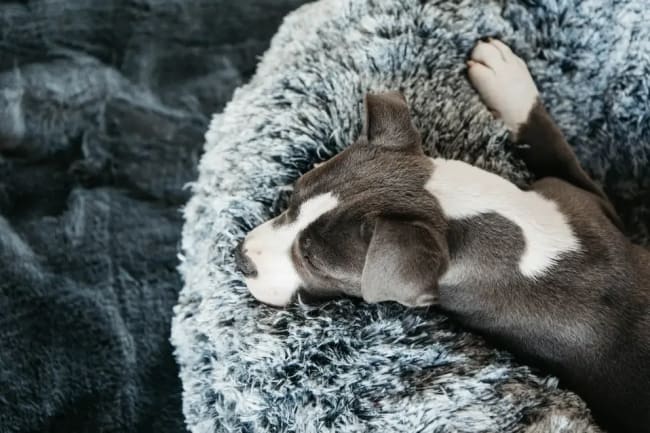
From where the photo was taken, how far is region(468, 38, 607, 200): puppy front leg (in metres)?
2.31

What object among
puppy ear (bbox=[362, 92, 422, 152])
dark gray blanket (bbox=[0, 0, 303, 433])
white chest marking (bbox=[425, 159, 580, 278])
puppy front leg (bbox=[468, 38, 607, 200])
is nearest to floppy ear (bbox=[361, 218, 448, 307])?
Result: white chest marking (bbox=[425, 159, 580, 278])

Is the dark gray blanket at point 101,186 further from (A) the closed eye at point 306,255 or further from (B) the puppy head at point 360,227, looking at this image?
(A) the closed eye at point 306,255

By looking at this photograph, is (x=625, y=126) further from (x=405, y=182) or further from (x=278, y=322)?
(x=278, y=322)

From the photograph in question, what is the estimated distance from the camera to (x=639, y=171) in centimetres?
249

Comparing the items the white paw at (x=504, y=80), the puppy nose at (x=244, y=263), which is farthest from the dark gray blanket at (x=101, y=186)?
the white paw at (x=504, y=80)

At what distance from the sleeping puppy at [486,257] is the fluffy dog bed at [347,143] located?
0.08m

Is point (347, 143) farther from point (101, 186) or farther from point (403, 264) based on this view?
point (101, 186)

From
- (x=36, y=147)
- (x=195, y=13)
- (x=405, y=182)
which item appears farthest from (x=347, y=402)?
(x=195, y=13)

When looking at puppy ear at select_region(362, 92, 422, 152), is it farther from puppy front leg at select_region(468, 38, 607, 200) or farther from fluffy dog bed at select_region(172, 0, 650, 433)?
puppy front leg at select_region(468, 38, 607, 200)

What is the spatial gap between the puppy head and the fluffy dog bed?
0.36ft

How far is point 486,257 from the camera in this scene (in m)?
1.96

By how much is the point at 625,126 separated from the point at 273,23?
1209mm

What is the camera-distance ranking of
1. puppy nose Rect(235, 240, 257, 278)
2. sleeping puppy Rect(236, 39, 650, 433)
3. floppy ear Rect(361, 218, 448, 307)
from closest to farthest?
floppy ear Rect(361, 218, 448, 307)
sleeping puppy Rect(236, 39, 650, 433)
puppy nose Rect(235, 240, 257, 278)

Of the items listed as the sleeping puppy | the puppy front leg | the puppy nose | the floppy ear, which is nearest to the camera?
the floppy ear
